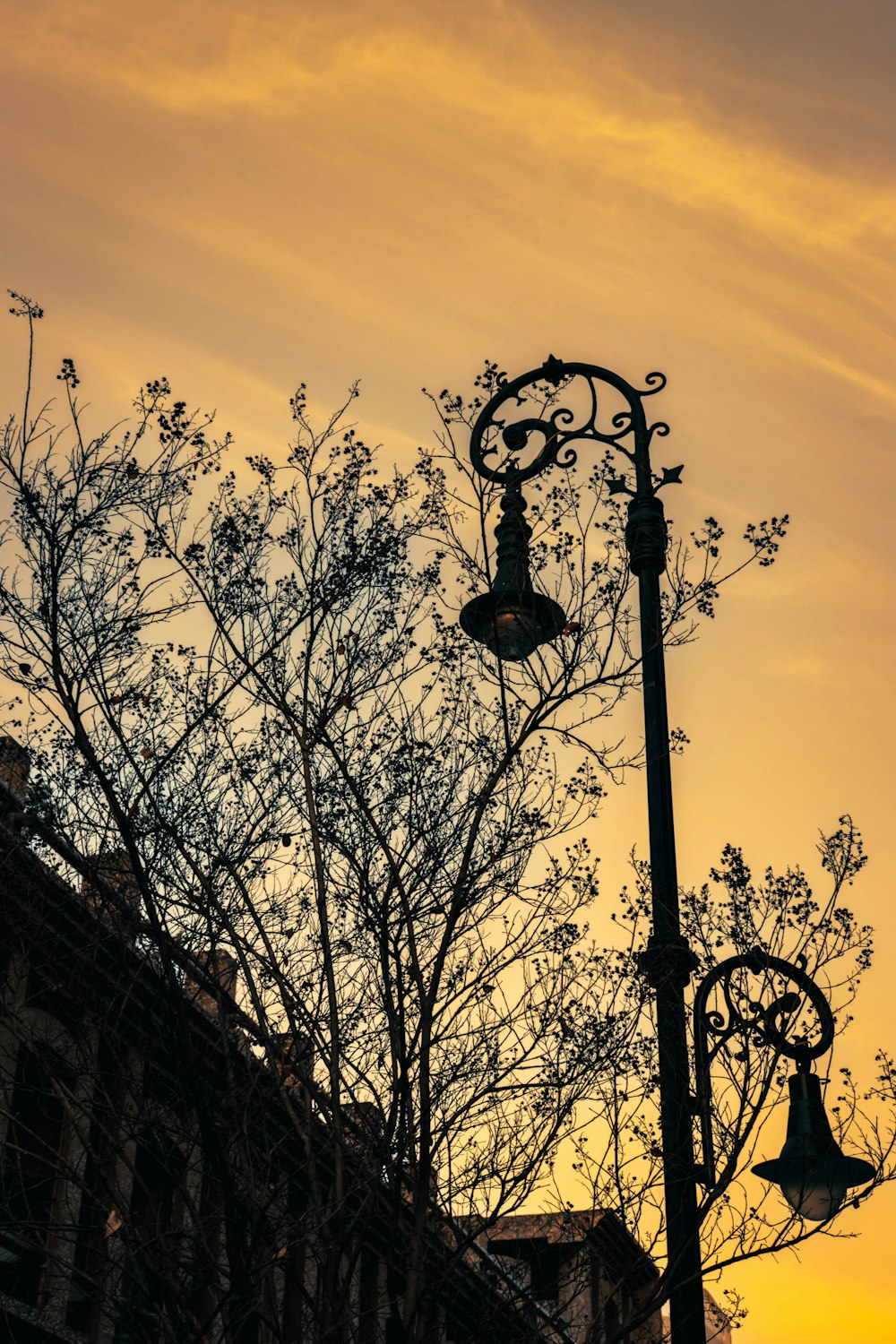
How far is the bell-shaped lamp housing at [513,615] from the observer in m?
9.55

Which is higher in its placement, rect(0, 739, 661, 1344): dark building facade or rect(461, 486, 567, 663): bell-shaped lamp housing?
rect(461, 486, 567, 663): bell-shaped lamp housing

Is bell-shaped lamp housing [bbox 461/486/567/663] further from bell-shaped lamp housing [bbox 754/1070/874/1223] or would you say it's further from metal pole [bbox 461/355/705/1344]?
bell-shaped lamp housing [bbox 754/1070/874/1223]

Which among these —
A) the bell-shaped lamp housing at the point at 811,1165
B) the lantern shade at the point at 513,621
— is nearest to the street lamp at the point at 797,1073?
the bell-shaped lamp housing at the point at 811,1165

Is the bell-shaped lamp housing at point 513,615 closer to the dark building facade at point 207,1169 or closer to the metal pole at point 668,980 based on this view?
the metal pole at point 668,980

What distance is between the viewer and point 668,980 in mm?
7621

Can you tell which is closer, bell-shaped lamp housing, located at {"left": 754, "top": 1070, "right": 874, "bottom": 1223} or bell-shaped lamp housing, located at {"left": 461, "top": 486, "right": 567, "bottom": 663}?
bell-shaped lamp housing, located at {"left": 754, "top": 1070, "right": 874, "bottom": 1223}

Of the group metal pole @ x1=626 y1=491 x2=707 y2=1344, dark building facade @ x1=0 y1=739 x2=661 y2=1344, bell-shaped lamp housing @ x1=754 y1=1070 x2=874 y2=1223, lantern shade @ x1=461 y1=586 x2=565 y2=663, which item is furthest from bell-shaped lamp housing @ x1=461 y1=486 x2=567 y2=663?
bell-shaped lamp housing @ x1=754 y1=1070 x2=874 y2=1223

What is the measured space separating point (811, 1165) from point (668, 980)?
56.0 inches

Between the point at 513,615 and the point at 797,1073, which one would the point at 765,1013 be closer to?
the point at 797,1073

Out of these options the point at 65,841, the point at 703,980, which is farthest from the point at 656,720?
the point at 65,841

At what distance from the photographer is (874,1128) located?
8602 mm

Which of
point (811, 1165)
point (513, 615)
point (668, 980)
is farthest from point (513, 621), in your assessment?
point (811, 1165)

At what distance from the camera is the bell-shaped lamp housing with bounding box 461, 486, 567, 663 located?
9555 millimetres

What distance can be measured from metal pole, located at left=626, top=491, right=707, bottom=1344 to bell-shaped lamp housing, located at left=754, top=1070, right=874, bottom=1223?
0.82m
